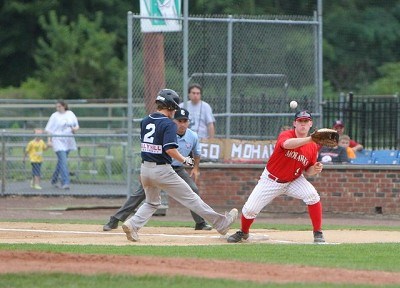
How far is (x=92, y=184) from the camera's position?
927 inches

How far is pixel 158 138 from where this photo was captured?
13.5 metres

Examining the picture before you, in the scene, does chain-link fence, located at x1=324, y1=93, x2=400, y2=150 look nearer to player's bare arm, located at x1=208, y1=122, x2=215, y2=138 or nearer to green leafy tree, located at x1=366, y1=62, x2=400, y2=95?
player's bare arm, located at x1=208, y1=122, x2=215, y2=138

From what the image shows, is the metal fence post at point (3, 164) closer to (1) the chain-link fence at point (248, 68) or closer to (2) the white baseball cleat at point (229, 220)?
(1) the chain-link fence at point (248, 68)

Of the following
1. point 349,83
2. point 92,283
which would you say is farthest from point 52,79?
point 92,283

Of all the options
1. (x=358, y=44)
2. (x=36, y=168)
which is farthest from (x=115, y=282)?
(x=358, y=44)

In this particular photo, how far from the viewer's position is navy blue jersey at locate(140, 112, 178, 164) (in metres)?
13.4

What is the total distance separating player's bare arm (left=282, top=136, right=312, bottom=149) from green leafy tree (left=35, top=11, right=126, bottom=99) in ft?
78.8

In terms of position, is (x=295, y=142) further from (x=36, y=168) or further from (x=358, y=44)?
(x=358, y=44)

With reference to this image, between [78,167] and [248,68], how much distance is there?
5.31 meters

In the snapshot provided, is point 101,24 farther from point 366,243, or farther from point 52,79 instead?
point 366,243

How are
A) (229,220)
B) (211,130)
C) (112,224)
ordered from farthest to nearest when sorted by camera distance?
(211,130) < (112,224) < (229,220)

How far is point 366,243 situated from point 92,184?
415 inches

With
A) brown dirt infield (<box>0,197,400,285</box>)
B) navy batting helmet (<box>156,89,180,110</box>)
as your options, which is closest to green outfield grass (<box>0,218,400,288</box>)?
brown dirt infield (<box>0,197,400,285</box>)

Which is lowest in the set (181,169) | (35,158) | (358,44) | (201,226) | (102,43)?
(201,226)
